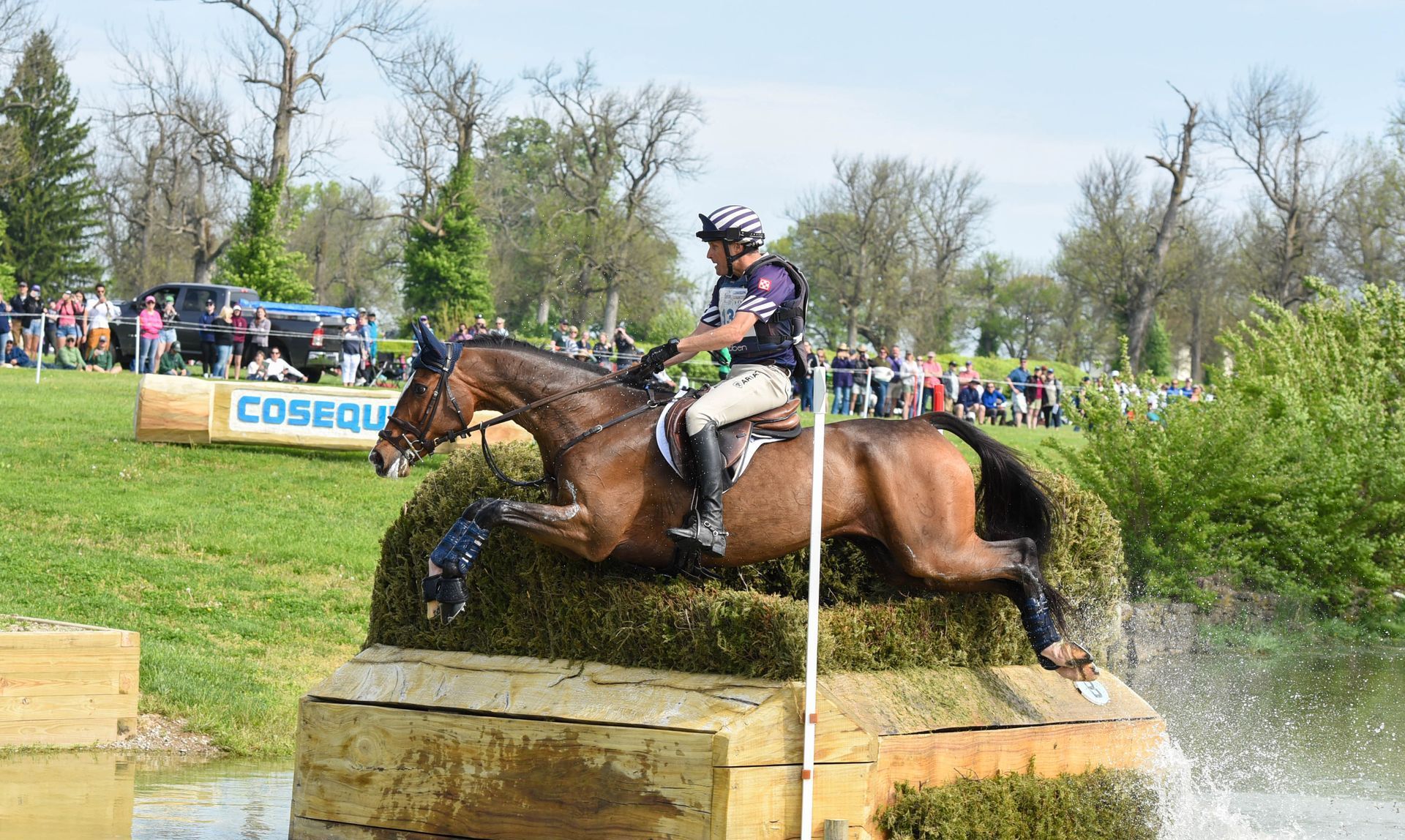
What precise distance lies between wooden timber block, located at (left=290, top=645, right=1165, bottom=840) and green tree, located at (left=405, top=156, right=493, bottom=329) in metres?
45.7

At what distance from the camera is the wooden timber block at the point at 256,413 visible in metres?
17.4

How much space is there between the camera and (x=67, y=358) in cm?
2652

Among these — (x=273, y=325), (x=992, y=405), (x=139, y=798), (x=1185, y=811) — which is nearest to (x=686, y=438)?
(x=1185, y=811)

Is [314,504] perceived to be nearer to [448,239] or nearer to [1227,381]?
[1227,381]

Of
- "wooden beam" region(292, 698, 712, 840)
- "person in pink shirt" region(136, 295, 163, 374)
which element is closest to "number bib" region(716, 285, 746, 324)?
"wooden beam" region(292, 698, 712, 840)

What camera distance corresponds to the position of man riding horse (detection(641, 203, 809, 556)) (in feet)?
20.9

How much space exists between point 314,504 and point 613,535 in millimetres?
10294

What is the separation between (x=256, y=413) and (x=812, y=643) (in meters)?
13.3

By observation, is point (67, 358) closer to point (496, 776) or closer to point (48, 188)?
point (496, 776)

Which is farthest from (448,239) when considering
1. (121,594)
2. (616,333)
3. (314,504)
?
(121,594)

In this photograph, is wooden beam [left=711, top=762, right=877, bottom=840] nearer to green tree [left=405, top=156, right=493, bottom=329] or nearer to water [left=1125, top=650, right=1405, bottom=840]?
water [left=1125, top=650, right=1405, bottom=840]

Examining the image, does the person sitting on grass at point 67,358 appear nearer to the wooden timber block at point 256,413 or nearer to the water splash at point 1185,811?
the wooden timber block at point 256,413

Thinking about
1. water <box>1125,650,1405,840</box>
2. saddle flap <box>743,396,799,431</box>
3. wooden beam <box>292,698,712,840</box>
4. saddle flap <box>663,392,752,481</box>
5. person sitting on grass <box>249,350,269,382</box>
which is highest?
person sitting on grass <box>249,350,269,382</box>

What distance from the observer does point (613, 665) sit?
6.52 m
